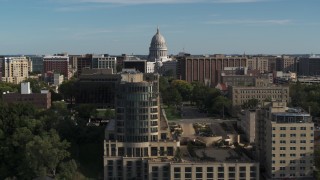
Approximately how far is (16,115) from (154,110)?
1974cm

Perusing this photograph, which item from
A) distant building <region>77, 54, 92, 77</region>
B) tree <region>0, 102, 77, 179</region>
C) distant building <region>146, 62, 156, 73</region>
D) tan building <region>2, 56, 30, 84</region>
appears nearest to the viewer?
tree <region>0, 102, 77, 179</region>

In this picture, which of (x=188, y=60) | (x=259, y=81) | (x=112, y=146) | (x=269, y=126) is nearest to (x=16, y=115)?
(x=112, y=146)

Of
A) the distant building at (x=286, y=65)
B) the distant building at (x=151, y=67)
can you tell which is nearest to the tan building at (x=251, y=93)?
the distant building at (x=151, y=67)

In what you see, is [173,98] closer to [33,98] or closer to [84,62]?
[33,98]

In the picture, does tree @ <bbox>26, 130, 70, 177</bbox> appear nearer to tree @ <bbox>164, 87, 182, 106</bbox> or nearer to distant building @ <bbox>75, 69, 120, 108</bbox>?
distant building @ <bbox>75, 69, 120, 108</bbox>

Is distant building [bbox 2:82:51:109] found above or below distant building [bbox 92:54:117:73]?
below

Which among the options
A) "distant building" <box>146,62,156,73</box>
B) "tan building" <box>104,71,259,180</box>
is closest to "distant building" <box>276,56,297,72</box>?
"distant building" <box>146,62,156,73</box>

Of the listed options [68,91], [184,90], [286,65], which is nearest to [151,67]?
[286,65]

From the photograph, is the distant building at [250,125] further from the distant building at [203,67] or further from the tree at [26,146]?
the distant building at [203,67]

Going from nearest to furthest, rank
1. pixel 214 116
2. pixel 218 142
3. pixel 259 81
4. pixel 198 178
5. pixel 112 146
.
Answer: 1. pixel 198 178
2. pixel 112 146
3. pixel 218 142
4. pixel 214 116
5. pixel 259 81

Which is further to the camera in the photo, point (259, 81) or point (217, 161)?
point (259, 81)

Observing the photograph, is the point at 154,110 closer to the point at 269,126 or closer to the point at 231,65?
the point at 269,126

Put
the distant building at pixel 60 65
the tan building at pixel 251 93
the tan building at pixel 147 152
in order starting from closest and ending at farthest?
1. the tan building at pixel 147 152
2. the tan building at pixel 251 93
3. the distant building at pixel 60 65

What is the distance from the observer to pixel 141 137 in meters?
51.6
